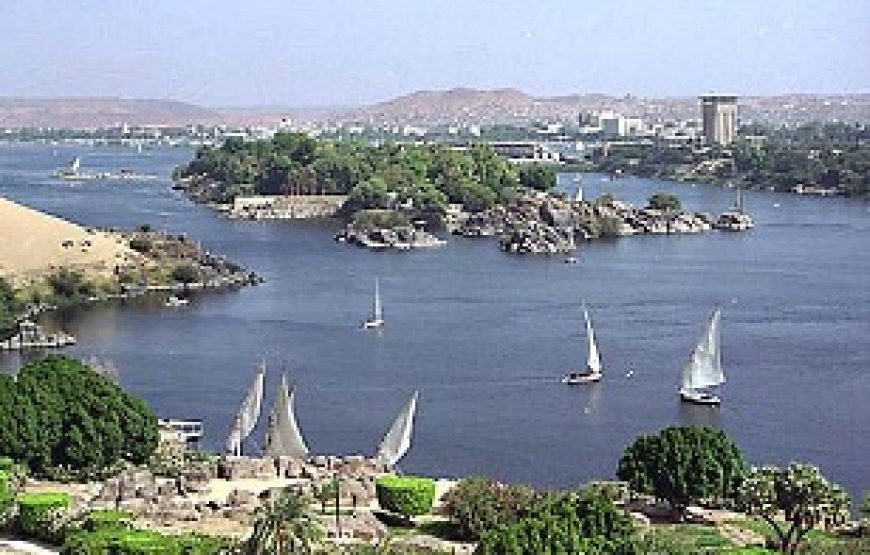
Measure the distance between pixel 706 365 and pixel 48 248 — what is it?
76.1 ft

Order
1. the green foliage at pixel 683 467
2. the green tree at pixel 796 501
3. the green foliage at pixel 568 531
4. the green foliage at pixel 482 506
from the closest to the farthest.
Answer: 1. the green foliage at pixel 568 531
2. the green foliage at pixel 482 506
3. the green tree at pixel 796 501
4. the green foliage at pixel 683 467

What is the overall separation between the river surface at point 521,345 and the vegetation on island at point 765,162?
65.4 feet

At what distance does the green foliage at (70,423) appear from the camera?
1938 centimetres

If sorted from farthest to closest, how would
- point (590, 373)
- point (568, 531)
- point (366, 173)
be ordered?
1. point (366, 173)
2. point (590, 373)
3. point (568, 531)

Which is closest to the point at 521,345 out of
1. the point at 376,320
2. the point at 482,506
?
the point at 376,320

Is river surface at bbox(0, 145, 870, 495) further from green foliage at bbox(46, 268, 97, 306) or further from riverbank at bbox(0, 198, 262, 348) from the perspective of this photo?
riverbank at bbox(0, 198, 262, 348)

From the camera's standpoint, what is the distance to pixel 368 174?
70.7 m

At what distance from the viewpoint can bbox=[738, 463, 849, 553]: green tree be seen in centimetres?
1644

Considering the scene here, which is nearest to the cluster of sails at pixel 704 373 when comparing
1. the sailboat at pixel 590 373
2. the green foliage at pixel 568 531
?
the sailboat at pixel 590 373

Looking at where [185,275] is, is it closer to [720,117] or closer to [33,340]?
[33,340]

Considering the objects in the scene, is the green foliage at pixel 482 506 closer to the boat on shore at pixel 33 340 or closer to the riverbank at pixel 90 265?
the boat on shore at pixel 33 340

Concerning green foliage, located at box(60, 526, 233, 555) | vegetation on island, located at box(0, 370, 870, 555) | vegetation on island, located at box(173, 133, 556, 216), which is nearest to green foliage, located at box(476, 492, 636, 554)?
vegetation on island, located at box(0, 370, 870, 555)

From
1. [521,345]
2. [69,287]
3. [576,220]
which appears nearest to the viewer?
[521,345]

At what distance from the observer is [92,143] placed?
163 m
